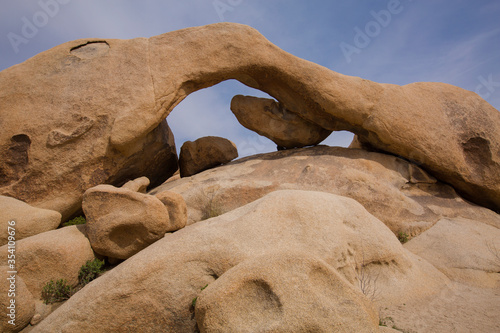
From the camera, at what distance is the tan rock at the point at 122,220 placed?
605 centimetres

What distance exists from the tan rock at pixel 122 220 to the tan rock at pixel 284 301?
256 cm

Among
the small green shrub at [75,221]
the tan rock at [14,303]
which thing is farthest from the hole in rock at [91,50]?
the tan rock at [14,303]

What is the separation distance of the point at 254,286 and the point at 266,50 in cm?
723

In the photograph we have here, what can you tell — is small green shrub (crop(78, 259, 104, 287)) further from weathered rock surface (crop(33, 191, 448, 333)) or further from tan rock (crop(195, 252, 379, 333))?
tan rock (crop(195, 252, 379, 333))

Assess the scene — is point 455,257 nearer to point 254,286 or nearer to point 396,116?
point 396,116

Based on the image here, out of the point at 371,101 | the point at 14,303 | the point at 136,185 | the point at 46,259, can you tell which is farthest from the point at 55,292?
the point at 371,101

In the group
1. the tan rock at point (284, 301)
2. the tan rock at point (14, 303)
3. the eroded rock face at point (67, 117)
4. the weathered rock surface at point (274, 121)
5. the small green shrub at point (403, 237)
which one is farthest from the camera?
the weathered rock surface at point (274, 121)

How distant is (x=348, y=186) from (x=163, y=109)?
520 cm

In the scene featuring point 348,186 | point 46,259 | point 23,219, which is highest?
point 348,186

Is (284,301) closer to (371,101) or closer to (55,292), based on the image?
(55,292)

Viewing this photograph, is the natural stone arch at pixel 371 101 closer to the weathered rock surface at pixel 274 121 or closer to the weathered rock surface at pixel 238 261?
the weathered rock surface at pixel 274 121

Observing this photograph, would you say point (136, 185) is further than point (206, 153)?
No

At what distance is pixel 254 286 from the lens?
3.84m

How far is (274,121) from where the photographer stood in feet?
35.5
